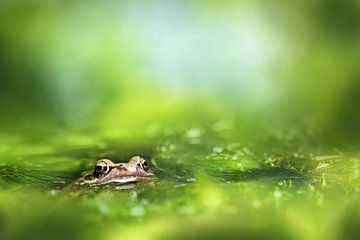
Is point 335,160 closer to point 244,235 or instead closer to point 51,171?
point 244,235

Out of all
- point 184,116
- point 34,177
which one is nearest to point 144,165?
point 34,177

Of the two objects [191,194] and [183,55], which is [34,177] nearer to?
[191,194]

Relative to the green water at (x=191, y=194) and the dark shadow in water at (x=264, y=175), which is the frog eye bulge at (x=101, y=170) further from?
the dark shadow in water at (x=264, y=175)

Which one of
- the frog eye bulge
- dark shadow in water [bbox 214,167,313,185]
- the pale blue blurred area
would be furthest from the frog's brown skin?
the pale blue blurred area

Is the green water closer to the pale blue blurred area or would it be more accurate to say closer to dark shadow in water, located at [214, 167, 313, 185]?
dark shadow in water, located at [214, 167, 313, 185]

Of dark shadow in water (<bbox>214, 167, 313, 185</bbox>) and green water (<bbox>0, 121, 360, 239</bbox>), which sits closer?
green water (<bbox>0, 121, 360, 239</bbox>)

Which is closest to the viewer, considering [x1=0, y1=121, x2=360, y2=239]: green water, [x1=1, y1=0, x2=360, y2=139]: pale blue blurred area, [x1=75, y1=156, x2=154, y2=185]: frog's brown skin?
[x1=0, y1=121, x2=360, y2=239]: green water

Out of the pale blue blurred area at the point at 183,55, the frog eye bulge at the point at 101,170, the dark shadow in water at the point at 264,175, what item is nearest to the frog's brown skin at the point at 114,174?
the frog eye bulge at the point at 101,170
